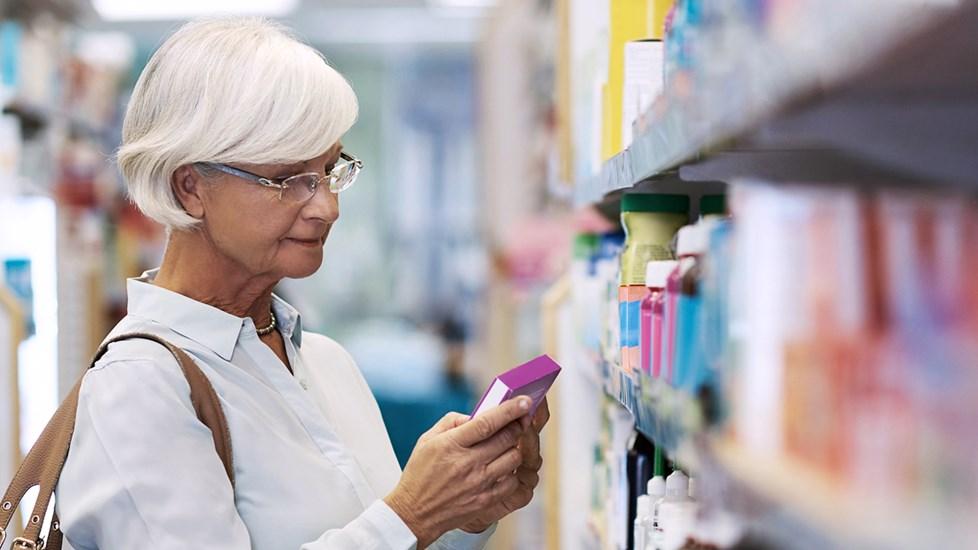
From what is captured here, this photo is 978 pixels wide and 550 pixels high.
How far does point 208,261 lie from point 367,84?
39.5 ft

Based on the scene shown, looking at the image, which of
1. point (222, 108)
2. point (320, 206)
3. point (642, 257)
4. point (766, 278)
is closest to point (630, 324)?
point (642, 257)

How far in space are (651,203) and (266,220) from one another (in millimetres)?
635

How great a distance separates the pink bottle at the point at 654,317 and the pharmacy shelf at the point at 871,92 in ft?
1.52

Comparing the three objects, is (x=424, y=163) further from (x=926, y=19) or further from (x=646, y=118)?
(x=926, y=19)

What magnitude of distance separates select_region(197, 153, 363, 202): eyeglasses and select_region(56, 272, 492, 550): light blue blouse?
229 millimetres

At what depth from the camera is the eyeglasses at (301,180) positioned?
1937 millimetres

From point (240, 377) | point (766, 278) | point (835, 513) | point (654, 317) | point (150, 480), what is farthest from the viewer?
point (240, 377)

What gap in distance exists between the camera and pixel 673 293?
1.41 m

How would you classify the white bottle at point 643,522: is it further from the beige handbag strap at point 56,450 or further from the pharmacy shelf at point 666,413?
the beige handbag strap at point 56,450

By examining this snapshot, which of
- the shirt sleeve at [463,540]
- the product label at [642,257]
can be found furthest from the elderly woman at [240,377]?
the product label at [642,257]

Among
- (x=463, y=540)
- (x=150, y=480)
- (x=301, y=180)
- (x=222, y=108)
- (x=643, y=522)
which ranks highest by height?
(x=222, y=108)

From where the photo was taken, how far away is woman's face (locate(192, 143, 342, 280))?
6.40 feet

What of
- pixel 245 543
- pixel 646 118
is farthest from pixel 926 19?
pixel 245 543

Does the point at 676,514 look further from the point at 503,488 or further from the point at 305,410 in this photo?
the point at 305,410
